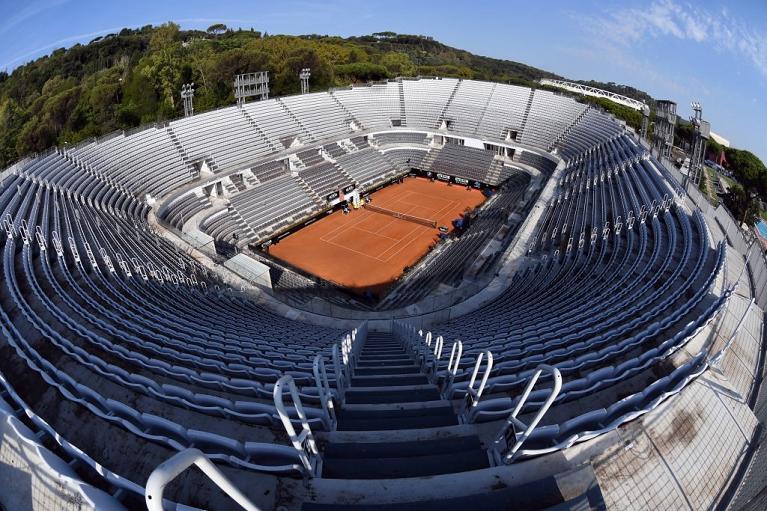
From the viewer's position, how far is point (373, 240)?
31.3m

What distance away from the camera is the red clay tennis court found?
27219 mm

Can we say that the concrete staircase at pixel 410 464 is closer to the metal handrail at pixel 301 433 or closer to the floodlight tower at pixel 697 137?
the metal handrail at pixel 301 433

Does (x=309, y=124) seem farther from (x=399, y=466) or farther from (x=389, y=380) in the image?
(x=399, y=466)

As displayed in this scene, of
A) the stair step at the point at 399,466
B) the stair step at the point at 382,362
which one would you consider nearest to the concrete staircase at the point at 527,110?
the stair step at the point at 382,362

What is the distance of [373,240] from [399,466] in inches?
1061

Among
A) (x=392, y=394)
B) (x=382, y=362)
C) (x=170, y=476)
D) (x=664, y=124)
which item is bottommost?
(x=382, y=362)

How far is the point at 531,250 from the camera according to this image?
22.5 m

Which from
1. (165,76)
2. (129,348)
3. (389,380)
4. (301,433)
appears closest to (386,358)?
(389,380)

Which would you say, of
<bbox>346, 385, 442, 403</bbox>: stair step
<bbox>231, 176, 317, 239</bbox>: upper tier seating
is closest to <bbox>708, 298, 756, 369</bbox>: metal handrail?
<bbox>346, 385, 442, 403</bbox>: stair step

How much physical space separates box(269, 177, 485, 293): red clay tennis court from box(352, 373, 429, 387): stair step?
16.8 m

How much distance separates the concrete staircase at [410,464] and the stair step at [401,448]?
0.01m

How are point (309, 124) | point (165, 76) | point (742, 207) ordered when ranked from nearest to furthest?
point (742, 207) → point (309, 124) → point (165, 76)

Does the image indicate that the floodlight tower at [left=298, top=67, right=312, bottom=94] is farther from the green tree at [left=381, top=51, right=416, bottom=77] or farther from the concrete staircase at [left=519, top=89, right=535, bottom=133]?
the green tree at [left=381, top=51, right=416, bottom=77]

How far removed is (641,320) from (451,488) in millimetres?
7325
